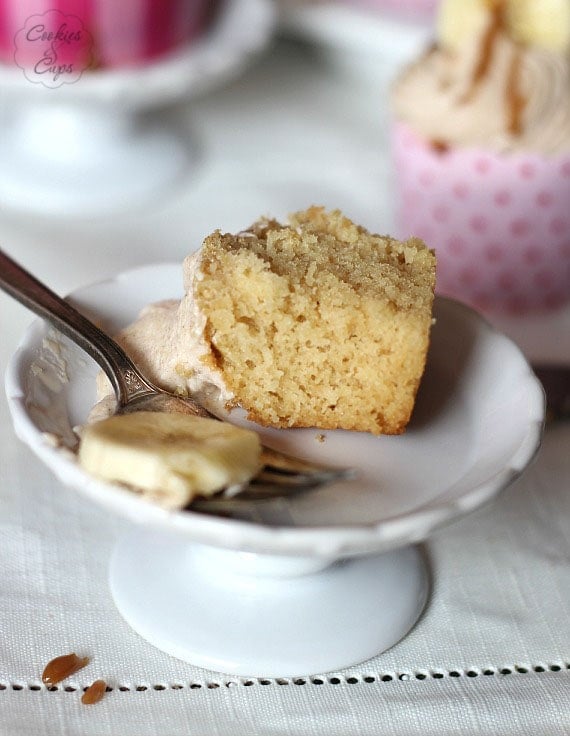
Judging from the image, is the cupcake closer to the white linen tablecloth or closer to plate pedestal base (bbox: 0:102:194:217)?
the white linen tablecloth

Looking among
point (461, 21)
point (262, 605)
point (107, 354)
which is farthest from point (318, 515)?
point (461, 21)

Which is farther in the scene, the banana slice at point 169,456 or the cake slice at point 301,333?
the cake slice at point 301,333

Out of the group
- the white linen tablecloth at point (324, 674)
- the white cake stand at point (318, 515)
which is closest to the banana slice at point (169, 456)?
the white cake stand at point (318, 515)

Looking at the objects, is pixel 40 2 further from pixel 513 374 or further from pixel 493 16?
pixel 513 374

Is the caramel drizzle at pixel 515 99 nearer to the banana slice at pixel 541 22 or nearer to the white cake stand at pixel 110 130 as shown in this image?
the banana slice at pixel 541 22

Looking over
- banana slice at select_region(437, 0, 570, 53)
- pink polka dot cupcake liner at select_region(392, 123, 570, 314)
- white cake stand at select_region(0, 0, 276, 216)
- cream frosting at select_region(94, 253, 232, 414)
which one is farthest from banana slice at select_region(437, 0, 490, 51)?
cream frosting at select_region(94, 253, 232, 414)
